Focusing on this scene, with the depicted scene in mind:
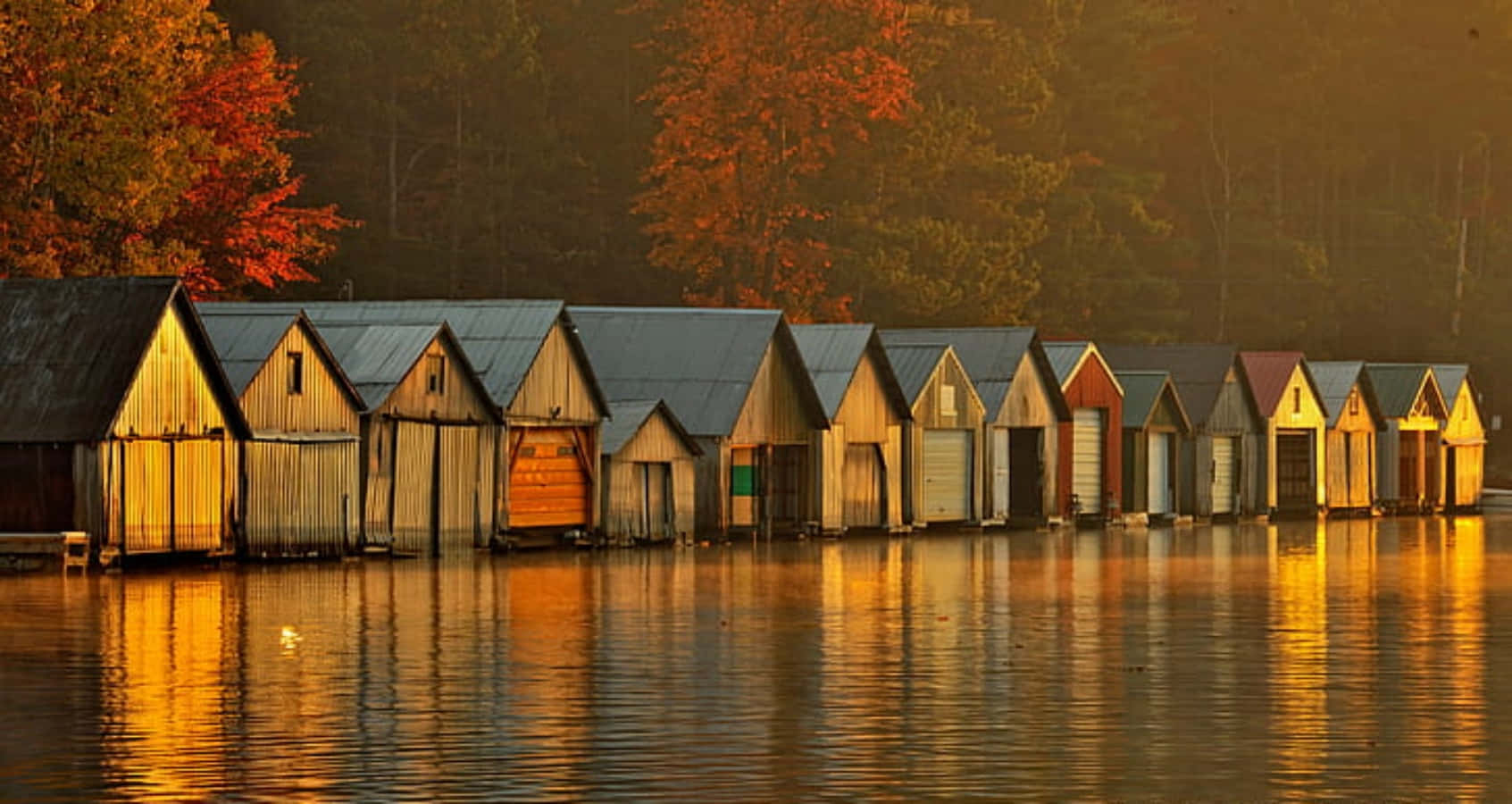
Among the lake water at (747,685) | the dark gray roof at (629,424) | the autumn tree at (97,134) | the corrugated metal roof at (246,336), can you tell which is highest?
the autumn tree at (97,134)

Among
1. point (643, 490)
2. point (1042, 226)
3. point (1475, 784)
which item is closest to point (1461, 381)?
point (1042, 226)

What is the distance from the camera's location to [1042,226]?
436 feet

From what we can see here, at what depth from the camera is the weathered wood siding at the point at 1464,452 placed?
4619 inches

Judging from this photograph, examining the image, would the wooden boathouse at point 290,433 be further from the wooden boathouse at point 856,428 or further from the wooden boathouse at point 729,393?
the wooden boathouse at point 856,428

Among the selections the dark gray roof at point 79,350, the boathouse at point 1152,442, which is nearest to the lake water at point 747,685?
the dark gray roof at point 79,350

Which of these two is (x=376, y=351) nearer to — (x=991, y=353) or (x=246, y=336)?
(x=246, y=336)

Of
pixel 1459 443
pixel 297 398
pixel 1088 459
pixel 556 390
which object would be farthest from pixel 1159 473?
pixel 297 398

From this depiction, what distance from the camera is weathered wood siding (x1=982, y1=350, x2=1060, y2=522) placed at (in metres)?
90.6

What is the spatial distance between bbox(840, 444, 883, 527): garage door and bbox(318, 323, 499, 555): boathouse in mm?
16295

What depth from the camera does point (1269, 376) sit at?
106688 millimetres

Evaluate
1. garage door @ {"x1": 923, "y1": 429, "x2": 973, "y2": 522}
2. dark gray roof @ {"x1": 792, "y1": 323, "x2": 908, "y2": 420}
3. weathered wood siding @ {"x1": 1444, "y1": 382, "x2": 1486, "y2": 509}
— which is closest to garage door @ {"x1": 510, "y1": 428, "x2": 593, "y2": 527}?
dark gray roof @ {"x1": 792, "y1": 323, "x2": 908, "y2": 420}

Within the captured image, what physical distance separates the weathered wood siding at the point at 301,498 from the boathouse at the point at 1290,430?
4698 centimetres

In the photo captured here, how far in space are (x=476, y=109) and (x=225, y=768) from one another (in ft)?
349

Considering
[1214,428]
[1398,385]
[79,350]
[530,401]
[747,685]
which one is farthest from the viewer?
[1398,385]
